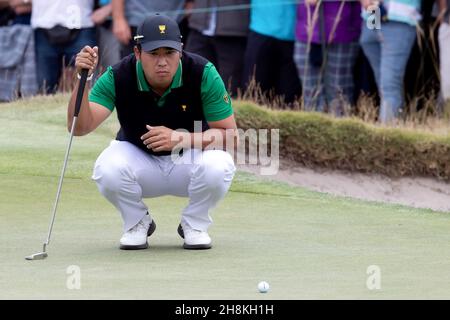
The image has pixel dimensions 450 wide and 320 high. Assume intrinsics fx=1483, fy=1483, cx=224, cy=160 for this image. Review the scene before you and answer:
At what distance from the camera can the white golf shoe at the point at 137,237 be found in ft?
28.8

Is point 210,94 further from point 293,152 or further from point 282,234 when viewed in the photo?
point 293,152

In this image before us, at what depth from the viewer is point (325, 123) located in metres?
13.5

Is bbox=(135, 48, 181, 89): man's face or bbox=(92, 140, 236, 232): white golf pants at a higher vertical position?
bbox=(135, 48, 181, 89): man's face

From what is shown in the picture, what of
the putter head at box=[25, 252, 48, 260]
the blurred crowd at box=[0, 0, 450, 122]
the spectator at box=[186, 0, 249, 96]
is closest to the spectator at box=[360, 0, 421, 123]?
the blurred crowd at box=[0, 0, 450, 122]

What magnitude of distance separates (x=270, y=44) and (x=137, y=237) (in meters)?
6.50

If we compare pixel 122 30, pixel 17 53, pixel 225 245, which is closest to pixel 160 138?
pixel 225 245

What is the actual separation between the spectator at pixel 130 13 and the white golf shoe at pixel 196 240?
676 centimetres

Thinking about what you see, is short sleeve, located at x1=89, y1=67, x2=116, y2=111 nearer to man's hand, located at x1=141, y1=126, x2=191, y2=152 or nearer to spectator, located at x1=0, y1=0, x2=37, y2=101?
man's hand, located at x1=141, y1=126, x2=191, y2=152

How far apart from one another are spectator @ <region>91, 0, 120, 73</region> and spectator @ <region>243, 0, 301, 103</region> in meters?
1.54

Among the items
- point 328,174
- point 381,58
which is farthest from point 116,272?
point 381,58

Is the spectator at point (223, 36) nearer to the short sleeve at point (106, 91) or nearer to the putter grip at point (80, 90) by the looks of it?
the short sleeve at point (106, 91)

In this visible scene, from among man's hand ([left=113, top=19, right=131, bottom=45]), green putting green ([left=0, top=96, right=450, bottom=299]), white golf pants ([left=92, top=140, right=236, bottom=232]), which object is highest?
man's hand ([left=113, top=19, right=131, bottom=45])

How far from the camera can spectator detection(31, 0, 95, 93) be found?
15953mm

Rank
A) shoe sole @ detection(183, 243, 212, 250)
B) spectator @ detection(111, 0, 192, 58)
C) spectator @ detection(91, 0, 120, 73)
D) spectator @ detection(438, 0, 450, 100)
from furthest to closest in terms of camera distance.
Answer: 1. spectator @ detection(91, 0, 120, 73)
2. spectator @ detection(111, 0, 192, 58)
3. spectator @ detection(438, 0, 450, 100)
4. shoe sole @ detection(183, 243, 212, 250)
